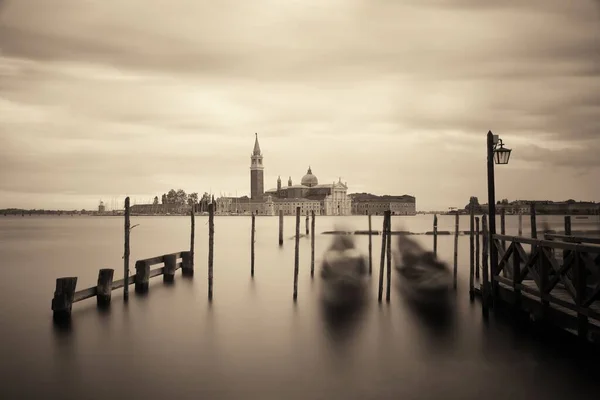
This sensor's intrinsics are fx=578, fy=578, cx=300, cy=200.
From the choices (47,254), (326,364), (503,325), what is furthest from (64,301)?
(47,254)

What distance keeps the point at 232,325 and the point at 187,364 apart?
10.2ft

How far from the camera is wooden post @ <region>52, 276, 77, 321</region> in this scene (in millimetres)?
10992

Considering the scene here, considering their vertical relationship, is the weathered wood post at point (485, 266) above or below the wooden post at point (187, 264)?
above

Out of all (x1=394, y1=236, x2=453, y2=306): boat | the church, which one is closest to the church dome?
the church

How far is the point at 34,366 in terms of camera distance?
8352 mm

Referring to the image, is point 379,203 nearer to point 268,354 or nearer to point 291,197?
point 291,197

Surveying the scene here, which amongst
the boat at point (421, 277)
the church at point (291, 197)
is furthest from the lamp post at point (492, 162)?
the church at point (291, 197)

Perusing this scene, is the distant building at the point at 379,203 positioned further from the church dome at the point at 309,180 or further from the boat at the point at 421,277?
the boat at the point at 421,277

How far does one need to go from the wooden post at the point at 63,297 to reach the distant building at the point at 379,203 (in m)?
145

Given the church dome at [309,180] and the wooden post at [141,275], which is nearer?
the wooden post at [141,275]

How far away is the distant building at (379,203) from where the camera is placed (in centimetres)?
15625

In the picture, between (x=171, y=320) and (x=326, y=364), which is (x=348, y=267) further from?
(x=326, y=364)

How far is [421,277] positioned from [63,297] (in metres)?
9.75

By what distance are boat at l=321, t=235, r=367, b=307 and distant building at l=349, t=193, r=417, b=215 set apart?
129673mm
